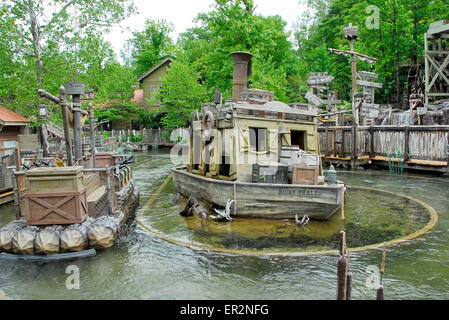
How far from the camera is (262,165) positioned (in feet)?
30.3

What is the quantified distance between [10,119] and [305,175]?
16050 mm

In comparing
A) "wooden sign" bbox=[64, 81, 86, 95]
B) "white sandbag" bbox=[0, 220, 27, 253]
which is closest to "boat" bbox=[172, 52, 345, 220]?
"wooden sign" bbox=[64, 81, 86, 95]

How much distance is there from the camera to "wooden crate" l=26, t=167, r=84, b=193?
21.8 feet

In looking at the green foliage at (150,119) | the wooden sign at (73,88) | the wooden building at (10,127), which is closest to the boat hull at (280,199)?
the wooden sign at (73,88)

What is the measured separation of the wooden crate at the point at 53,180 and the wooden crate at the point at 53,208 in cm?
10

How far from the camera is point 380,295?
3328mm

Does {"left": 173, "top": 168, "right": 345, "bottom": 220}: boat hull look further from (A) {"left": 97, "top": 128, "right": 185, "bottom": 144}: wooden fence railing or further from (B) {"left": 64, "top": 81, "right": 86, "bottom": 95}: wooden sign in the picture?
(A) {"left": 97, "top": 128, "right": 185, "bottom": 144}: wooden fence railing

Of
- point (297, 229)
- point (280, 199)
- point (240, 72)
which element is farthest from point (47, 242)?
point (240, 72)

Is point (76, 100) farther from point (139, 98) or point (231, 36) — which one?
point (139, 98)

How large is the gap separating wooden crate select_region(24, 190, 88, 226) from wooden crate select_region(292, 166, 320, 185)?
16.8 feet

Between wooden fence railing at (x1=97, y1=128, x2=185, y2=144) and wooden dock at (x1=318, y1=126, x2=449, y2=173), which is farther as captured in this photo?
wooden fence railing at (x1=97, y1=128, x2=185, y2=144)

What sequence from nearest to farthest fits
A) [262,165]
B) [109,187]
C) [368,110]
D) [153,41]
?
[109,187], [262,165], [368,110], [153,41]

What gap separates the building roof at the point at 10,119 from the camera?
1692cm
